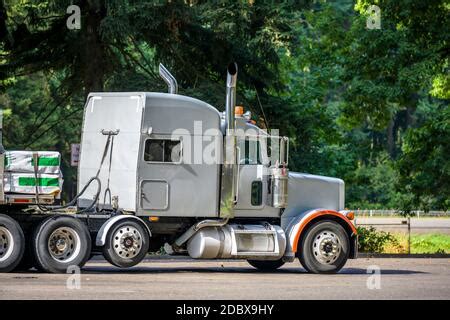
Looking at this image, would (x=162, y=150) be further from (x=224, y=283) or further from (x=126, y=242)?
(x=224, y=283)

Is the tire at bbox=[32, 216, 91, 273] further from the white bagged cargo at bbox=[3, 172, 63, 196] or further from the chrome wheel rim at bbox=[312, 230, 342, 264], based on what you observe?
the chrome wheel rim at bbox=[312, 230, 342, 264]

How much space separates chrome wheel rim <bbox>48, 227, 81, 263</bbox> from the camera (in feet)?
63.8

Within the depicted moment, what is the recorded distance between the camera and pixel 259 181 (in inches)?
830

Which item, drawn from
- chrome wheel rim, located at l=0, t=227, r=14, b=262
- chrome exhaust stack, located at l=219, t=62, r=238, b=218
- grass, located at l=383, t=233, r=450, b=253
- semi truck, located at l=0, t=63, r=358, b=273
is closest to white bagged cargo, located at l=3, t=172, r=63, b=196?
semi truck, located at l=0, t=63, r=358, b=273

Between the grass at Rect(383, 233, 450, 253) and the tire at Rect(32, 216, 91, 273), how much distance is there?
13821 millimetres

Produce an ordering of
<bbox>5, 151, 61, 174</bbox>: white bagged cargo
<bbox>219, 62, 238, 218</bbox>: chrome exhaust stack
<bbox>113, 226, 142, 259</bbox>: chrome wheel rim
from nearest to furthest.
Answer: <bbox>5, 151, 61, 174</bbox>: white bagged cargo, <bbox>113, 226, 142, 259</bbox>: chrome wheel rim, <bbox>219, 62, 238, 218</bbox>: chrome exhaust stack

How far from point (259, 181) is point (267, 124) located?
10.3 metres

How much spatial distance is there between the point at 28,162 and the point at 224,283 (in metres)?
4.17

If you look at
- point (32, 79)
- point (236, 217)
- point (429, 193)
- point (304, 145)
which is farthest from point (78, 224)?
point (32, 79)

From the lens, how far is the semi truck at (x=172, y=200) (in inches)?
766

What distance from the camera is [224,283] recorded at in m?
17.7

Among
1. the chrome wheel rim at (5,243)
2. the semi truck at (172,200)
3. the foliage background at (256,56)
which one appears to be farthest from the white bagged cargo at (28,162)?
the foliage background at (256,56)

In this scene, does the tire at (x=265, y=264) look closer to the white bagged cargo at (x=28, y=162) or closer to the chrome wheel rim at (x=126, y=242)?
the chrome wheel rim at (x=126, y=242)

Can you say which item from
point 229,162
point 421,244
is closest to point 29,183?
point 229,162
